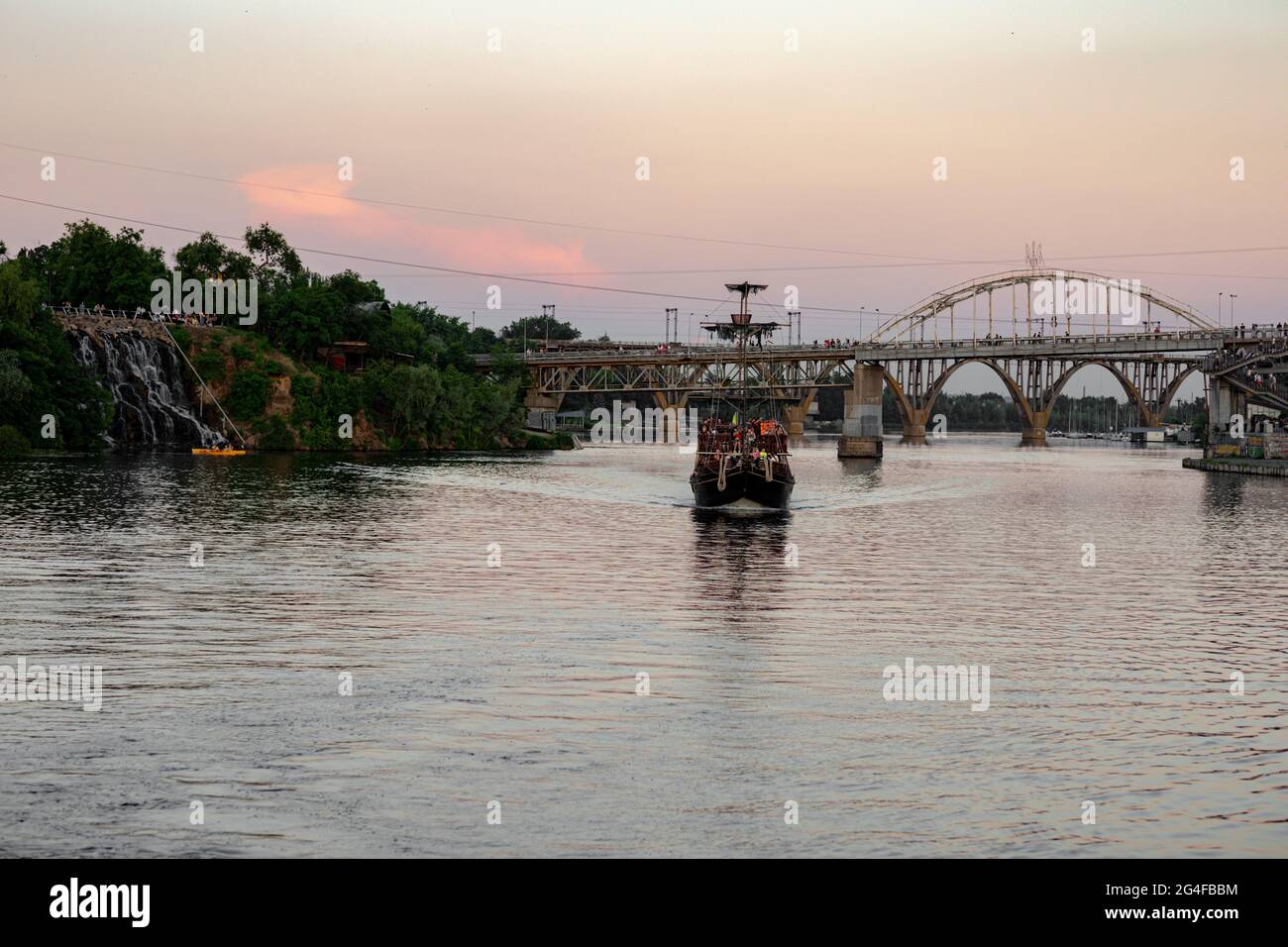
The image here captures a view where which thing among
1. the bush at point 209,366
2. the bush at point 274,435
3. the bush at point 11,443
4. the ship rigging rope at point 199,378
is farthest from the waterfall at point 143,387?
the bush at point 11,443

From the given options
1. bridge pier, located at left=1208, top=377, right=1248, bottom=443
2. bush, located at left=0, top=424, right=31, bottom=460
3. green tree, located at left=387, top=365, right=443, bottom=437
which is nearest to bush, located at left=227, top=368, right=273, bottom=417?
green tree, located at left=387, top=365, right=443, bottom=437

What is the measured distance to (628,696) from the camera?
78.6 feet

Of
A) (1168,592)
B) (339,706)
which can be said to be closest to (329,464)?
(1168,592)

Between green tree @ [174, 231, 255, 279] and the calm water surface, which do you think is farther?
green tree @ [174, 231, 255, 279]

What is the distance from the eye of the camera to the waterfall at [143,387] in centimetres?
14412

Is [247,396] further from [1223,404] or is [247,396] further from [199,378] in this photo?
[1223,404]

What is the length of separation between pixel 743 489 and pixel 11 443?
67.9m

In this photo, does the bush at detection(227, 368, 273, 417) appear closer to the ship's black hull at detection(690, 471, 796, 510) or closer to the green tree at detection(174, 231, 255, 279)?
the green tree at detection(174, 231, 255, 279)

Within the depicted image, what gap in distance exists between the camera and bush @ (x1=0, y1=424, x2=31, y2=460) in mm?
109438

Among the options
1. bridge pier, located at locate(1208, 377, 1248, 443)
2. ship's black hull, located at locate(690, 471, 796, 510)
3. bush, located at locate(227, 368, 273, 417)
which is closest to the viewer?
ship's black hull, located at locate(690, 471, 796, 510)

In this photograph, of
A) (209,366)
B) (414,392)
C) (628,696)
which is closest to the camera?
(628,696)

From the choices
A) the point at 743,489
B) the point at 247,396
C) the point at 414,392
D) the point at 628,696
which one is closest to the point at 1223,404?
the point at 414,392

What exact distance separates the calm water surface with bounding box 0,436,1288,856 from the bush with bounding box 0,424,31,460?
5678 centimetres
